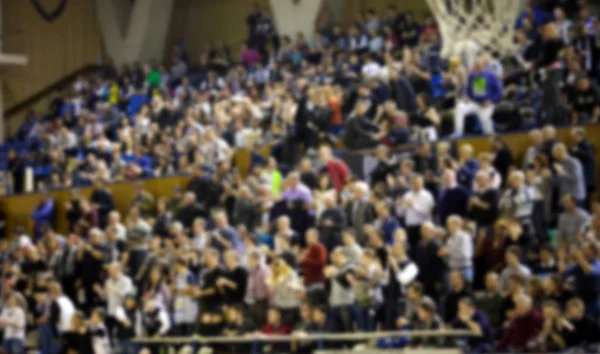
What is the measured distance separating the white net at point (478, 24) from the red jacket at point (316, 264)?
3514 millimetres

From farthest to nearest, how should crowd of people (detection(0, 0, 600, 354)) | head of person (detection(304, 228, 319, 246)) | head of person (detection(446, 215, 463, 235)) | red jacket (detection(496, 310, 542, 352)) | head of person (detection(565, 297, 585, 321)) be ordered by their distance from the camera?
head of person (detection(304, 228, 319, 246))
head of person (detection(446, 215, 463, 235))
crowd of people (detection(0, 0, 600, 354))
red jacket (detection(496, 310, 542, 352))
head of person (detection(565, 297, 585, 321))

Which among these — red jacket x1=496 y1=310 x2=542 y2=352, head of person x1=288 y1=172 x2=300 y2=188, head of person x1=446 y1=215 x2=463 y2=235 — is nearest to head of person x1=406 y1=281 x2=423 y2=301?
head of person x1=446 y1=215 x2=463 y2=235

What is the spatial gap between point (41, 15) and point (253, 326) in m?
16.7

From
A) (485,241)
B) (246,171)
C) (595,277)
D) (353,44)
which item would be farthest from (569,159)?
(353,44)

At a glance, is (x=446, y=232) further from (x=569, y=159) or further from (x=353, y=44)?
(x=353, y=44)

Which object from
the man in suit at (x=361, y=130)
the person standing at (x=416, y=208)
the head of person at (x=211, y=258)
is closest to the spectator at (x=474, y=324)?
the person standing at (x=416, y=208)

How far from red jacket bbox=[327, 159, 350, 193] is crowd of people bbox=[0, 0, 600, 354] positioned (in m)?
0.02

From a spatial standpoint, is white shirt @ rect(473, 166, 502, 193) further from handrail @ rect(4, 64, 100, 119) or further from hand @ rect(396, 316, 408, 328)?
handrail @ rect(4, 64, 100, 119)

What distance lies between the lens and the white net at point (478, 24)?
1459 cm

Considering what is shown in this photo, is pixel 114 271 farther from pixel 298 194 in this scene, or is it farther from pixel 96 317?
pixel 298 194

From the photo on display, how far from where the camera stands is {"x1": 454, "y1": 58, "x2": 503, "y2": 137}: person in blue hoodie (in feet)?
48.7

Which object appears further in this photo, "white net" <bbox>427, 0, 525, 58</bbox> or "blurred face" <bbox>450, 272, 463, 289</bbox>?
"white net" <bbox>427, 0, 525, 58</bbox>

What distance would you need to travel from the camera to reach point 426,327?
452 inches

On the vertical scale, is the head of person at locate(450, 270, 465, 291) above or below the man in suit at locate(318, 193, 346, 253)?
below
